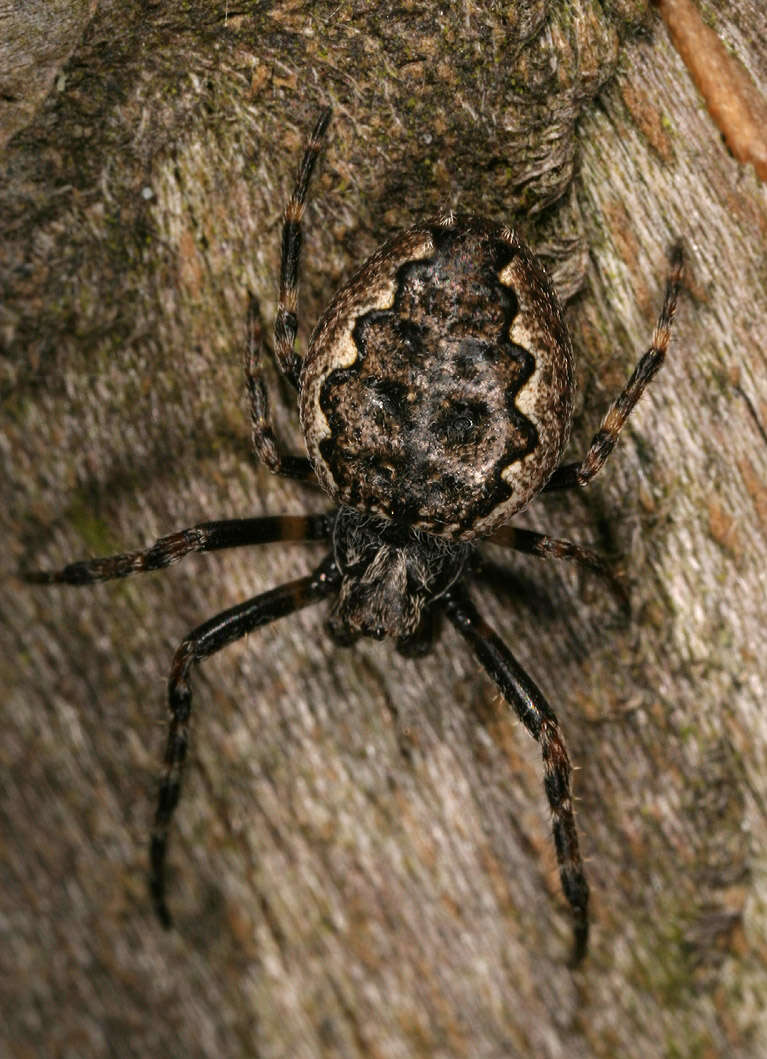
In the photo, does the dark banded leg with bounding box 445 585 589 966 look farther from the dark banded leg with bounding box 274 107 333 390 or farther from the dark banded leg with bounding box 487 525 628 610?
the dark banded leg with bounding box 274 107 333 390

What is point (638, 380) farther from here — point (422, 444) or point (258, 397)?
point (258, 397)

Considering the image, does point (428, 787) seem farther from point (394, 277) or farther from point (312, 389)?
point (394, 277)

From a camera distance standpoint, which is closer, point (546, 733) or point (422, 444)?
point (422, 444)

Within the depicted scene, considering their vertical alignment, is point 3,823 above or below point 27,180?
below

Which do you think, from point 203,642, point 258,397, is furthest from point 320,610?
point 258,397

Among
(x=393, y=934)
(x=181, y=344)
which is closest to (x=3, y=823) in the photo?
(x=393, y=934)

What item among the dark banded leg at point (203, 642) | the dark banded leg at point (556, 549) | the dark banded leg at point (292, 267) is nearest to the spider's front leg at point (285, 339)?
the dark banded leg at point (292, 267)

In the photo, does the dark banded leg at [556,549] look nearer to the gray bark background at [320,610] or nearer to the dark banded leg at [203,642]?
the gray bark background at [320,610]
